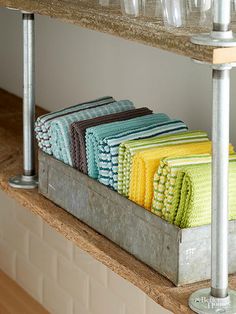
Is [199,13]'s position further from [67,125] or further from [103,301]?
[103,301]

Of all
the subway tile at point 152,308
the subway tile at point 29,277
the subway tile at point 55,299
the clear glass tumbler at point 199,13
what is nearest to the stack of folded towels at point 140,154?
the clear glass tumbler at point 199,13

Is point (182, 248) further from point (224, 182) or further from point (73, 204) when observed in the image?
point (73, 204)

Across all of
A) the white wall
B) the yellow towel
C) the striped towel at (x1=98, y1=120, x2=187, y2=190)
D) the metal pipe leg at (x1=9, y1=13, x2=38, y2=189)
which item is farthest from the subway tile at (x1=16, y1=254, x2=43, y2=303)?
the yellow towel

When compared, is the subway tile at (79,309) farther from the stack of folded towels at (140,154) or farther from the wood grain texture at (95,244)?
the stack of folded towels at (140,154)

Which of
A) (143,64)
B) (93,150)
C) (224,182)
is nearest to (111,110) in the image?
(93,150)

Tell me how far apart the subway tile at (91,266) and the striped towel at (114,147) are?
3.30 feet

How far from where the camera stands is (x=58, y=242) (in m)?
3.20

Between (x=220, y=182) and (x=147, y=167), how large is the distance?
0.28 metres

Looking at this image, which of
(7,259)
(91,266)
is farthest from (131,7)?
(7,259)

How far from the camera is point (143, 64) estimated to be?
8.33ft

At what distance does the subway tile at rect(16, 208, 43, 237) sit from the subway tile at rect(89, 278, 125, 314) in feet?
1.41

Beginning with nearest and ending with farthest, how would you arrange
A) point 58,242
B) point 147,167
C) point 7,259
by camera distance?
point 147,167
point 58,242
point 7,259

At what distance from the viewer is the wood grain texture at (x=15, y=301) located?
3.35 metres

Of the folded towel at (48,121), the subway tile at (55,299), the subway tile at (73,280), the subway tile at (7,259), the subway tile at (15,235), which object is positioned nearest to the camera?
the folded towel at (48,121)
